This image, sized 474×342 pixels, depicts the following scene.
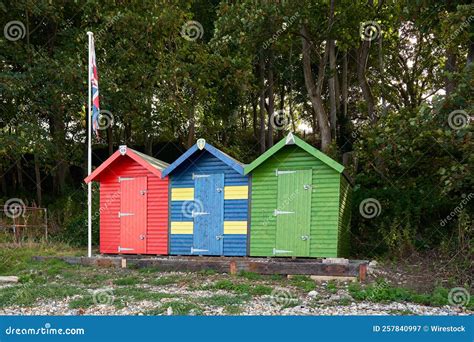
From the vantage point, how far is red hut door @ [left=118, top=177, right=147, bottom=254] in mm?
10328

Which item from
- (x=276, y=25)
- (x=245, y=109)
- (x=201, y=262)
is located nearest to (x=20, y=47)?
(x=276, y=25)

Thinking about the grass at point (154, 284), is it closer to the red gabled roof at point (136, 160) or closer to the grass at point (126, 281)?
the grass at point (126, 281)

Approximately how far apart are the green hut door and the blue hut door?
1.35m

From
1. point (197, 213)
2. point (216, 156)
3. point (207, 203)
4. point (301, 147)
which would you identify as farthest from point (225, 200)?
point (301, 147)

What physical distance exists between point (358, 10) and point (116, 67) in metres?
8.91

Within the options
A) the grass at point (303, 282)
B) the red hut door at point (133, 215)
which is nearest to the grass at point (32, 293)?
the red hut door at point (133, 215)

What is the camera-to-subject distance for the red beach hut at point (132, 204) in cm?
1022

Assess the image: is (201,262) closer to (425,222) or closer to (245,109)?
(425,222)

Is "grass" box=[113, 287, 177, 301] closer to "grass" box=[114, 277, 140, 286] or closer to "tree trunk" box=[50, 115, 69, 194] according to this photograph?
"grass" box=[114, 277, 140, 286]

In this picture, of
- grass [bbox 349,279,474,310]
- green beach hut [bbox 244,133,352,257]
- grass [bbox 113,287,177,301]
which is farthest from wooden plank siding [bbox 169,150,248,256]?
grass [bbox 349,279,474,310]

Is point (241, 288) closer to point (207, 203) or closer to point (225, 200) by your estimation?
point (225, 200)

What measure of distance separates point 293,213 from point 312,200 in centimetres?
50

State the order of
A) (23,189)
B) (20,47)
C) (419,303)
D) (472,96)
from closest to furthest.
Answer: (419,303) → (472,96) → (20,47) → (23,189)

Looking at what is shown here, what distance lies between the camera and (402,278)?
8211 millimetres
